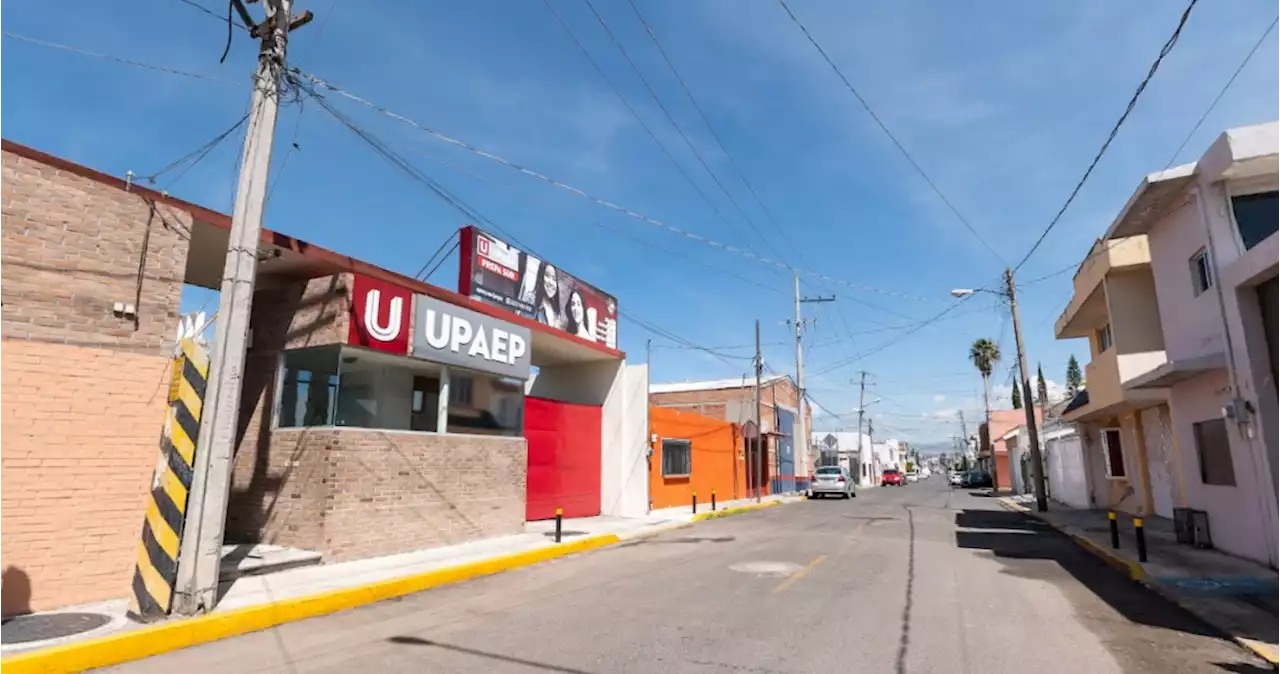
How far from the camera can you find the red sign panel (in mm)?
11102

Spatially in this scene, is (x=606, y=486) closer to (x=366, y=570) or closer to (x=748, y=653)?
(x=366, y=570)

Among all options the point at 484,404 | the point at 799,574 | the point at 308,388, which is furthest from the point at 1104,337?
the point at 308,388

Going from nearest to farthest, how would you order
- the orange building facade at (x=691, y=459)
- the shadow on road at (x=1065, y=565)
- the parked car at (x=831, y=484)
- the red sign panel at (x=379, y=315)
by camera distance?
1. the shadow on road at (x=1065, y=565)
2. the red sign panel at (x=379, y=315)
3. the orange building facade at (x=691, y=459)
4. the parked car at (x=831, y=484)

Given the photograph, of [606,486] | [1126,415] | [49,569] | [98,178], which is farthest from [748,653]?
[1126,415]

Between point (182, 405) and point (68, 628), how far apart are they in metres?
2.34

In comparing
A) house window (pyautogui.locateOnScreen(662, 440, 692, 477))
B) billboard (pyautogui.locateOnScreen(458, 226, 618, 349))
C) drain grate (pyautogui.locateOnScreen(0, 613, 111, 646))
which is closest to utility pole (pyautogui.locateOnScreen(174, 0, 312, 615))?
drain grate (pyautogui.locateOnScreen(0, 613, 111, 646))

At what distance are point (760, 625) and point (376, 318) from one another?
26.3 feet

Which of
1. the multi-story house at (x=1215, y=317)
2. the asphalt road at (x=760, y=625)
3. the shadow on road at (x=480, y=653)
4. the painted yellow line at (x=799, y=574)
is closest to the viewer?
the shadow on road at (x=480, y=653)

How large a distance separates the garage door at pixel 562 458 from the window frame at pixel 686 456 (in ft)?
13.6

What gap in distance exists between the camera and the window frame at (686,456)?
24.1 meters

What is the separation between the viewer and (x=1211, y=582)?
938 cm

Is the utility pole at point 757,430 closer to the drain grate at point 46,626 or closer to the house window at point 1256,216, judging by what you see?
the house window at point 1256,216

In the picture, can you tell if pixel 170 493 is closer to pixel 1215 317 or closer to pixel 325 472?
pixel 325 472

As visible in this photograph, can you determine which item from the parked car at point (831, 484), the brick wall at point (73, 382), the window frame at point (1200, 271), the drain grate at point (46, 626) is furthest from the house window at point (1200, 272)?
the parked car at point (831, 484)
